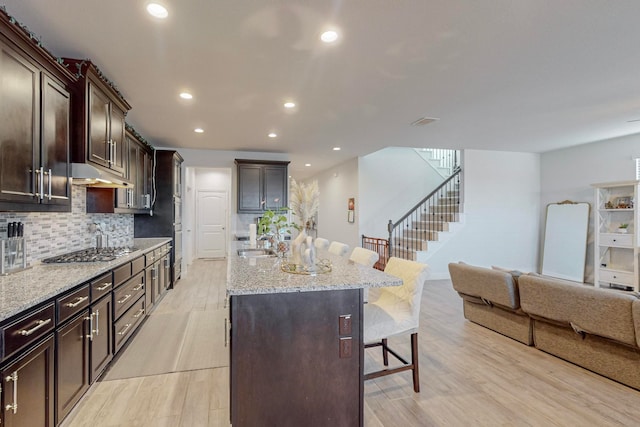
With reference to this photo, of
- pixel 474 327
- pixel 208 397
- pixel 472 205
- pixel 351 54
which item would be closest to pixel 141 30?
pixel 351 54

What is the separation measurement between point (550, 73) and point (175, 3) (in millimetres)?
3149

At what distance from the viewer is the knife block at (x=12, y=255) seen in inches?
82.8

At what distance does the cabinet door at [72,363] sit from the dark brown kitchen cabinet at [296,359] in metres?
1.06

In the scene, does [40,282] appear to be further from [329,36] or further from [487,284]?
[487,284]

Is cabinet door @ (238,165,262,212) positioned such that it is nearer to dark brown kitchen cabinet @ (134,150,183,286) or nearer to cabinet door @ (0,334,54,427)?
dark brown kitchen cabinet @ (134,150,183,286)

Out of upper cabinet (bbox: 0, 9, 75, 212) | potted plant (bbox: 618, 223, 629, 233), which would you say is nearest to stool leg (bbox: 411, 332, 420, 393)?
upper cabinet (bbox: 0, 9, 75, 212)

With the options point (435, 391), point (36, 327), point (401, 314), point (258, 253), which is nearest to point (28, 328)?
point (36, 327)

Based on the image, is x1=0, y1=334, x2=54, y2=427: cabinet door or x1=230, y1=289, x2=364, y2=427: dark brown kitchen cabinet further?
x1=230, y1=289, x2=364, y2=427: dark brown kitchen cabinet

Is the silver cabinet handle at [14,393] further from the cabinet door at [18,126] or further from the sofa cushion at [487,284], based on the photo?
the sofa cushion at [487,284]

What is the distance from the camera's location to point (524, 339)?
3.22 metres

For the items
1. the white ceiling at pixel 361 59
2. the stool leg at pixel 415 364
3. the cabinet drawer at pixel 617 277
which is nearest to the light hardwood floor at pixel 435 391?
the stool leg at pixel 415 364

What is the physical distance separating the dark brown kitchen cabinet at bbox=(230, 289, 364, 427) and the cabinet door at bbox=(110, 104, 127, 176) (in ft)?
7.67

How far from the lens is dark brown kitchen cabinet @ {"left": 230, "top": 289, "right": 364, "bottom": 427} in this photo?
5.75 ft

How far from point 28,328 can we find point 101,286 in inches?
35.7
